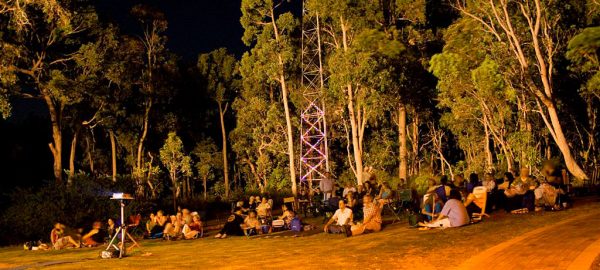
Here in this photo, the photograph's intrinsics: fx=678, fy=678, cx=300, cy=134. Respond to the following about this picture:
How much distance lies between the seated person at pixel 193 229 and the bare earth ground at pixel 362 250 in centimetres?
243

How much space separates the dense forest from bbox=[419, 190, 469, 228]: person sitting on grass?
308 inches

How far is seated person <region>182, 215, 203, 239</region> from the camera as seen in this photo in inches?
707

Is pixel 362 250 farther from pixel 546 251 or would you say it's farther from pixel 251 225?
pixel 251 225

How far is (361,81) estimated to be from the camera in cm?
2841

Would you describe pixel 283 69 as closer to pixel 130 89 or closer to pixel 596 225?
pixel 130 89

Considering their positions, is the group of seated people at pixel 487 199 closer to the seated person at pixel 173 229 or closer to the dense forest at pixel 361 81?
the dense forest at pixel 361 81

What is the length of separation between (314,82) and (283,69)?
75.6 inches

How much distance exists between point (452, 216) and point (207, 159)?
133 feet

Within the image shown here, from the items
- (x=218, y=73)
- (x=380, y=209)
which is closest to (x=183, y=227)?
(x=380, y=209)

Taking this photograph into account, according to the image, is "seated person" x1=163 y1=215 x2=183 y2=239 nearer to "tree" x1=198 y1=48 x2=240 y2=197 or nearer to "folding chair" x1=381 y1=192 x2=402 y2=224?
"folding chair" x1=381 y1=192 x2=402 y2=224

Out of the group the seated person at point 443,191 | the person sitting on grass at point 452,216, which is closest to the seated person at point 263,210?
the seated person at point 443,191

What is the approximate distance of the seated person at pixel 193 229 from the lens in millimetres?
17969

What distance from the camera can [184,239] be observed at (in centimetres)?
1788

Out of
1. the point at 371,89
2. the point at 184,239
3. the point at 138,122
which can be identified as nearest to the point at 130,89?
the point at 138,122
